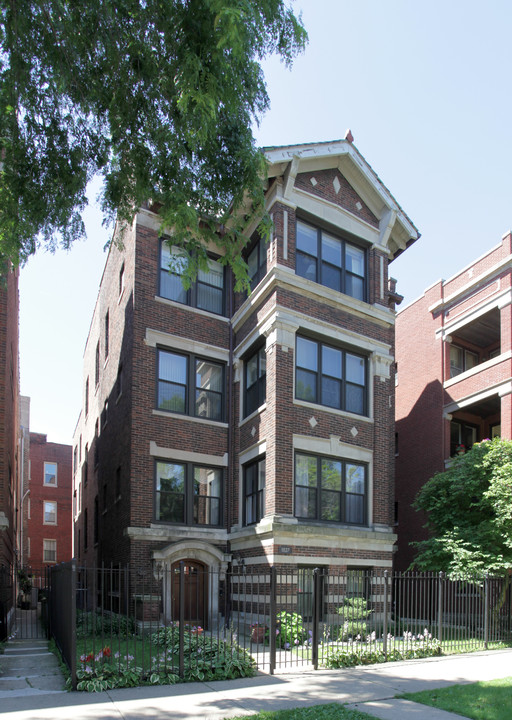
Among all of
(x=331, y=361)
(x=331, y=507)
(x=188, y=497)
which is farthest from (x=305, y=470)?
(x=188, y=497)

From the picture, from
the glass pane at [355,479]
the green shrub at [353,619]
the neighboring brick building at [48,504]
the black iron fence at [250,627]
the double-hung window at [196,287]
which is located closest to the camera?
the black iron fence at [250,627]

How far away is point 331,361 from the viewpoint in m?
18.3

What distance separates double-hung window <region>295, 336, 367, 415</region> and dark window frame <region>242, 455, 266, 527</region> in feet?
7.85

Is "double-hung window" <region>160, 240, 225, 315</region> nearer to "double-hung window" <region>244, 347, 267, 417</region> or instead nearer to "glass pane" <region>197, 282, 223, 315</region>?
"glass pane" <region>197, 282, 223, 315</region>

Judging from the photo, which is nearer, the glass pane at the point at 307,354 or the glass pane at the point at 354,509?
the glass pane at the point at 307,354

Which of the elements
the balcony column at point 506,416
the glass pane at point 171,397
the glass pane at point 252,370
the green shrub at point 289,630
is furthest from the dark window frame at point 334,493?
the balcony column at point 506,416

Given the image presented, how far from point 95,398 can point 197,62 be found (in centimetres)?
1995

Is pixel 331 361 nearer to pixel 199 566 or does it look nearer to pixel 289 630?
pixel 199 566

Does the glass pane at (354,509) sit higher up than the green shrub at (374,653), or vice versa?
the glass pane at (354,509)

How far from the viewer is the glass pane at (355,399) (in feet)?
60.7

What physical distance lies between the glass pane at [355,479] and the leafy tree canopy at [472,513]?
2.36 m

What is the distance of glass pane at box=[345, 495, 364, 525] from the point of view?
17684 mm

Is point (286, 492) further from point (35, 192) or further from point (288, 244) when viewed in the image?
point (35, 192)

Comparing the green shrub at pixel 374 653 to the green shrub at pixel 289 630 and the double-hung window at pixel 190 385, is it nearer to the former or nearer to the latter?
the green shrub at pixel 289 630
